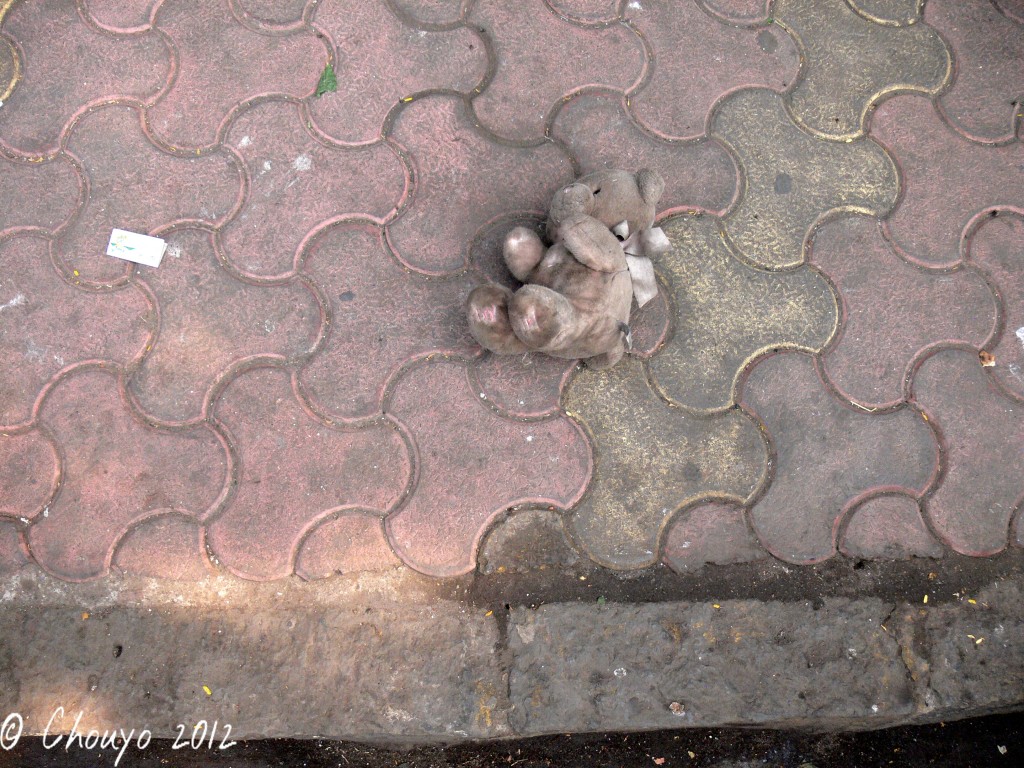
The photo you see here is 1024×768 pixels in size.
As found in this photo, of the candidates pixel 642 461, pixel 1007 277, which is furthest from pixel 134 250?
pixel 1007 277

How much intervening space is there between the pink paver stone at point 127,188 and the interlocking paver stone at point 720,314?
147 cm

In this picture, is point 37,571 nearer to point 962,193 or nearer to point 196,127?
point 196,127

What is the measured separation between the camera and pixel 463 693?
2.27m

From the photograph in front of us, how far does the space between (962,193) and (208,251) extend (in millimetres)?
2516

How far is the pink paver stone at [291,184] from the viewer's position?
248 cm

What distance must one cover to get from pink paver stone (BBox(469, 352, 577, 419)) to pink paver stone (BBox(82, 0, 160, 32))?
5.27 feet

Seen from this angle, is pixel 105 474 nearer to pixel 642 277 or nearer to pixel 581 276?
pixel 581 276

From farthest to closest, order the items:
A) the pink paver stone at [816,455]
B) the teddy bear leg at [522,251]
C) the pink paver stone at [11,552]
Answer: the pink paver stone at [816,455] → the pink paver stone at [11,552] → the teddy bear leg at [522,251]

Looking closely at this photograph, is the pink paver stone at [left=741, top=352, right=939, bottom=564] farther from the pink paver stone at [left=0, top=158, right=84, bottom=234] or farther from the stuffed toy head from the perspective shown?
the pink paver stone at [left=0, top=158, right=84, bottom=234]

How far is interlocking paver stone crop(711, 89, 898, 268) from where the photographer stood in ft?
8.51

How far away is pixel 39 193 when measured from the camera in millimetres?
2484

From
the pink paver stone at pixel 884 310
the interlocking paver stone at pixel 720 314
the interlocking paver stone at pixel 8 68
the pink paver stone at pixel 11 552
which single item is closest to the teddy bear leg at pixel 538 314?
the interlocking paver stone at pixel 720 314

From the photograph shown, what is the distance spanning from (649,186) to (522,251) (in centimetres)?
42

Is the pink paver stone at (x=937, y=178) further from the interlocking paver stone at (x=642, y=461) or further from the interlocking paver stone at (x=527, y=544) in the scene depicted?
the interlocking paver stone at (x=527, y=544)
